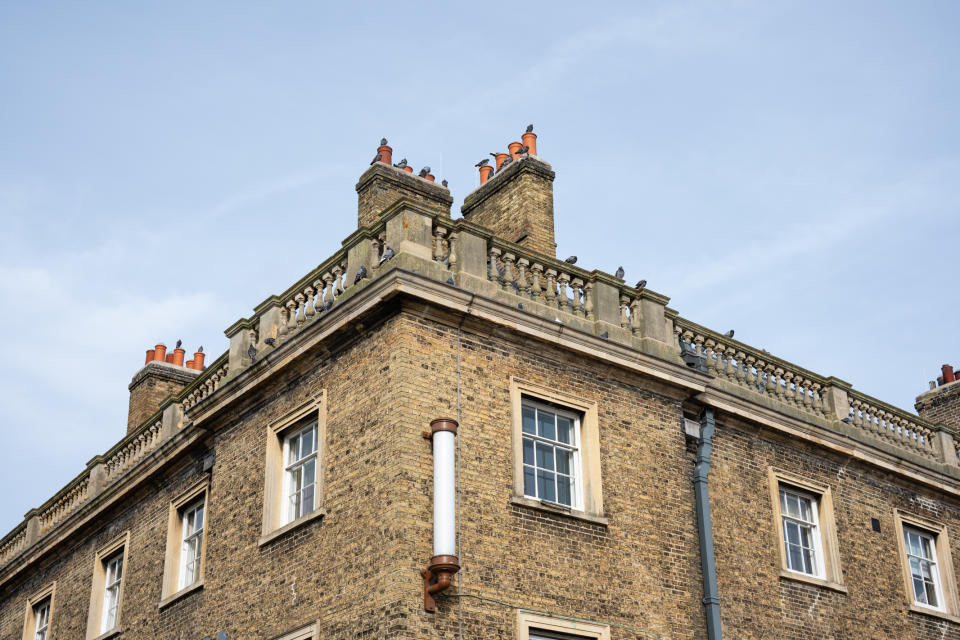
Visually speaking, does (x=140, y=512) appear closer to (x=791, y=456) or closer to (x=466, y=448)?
(x=466, y=448)

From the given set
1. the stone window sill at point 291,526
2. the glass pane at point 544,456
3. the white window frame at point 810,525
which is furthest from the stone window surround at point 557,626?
the white window frame at point 810,525

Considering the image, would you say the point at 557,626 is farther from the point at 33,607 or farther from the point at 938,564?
the point at 33,607

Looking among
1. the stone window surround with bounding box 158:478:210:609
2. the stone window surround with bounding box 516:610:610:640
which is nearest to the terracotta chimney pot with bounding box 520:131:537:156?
the stone window surround with bounding box 158:478:210:609

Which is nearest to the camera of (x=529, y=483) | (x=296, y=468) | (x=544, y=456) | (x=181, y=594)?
(x=529, y=483)

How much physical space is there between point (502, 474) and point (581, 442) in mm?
1510

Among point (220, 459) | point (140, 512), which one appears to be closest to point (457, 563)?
point (220, 459)

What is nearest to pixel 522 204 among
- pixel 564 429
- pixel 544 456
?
pixel 564 429

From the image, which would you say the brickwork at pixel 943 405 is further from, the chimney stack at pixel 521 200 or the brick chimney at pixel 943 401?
the chimney stack at pixel 521 200

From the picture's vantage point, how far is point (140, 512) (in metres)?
19.6

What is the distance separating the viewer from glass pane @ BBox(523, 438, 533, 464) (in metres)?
14.8

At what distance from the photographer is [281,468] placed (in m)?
15.8

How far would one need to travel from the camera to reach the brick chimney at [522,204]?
1819 centimetres

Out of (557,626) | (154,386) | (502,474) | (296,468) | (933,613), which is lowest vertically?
(557,626)

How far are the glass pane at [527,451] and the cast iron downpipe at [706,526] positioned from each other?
2.69 m
